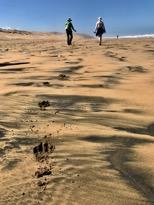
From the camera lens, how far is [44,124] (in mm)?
4027

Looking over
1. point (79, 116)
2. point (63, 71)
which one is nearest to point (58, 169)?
point (79, 116)

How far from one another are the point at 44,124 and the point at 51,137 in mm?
414

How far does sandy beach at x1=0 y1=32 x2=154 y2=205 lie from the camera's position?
2.68 meters

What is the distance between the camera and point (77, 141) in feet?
11.7

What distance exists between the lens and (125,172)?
297 cm

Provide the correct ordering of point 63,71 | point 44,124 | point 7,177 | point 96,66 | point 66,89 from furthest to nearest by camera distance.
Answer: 1. point 96,66
2. point 63,71
3. point 66,89
4. point 44,124
5. point 7,177

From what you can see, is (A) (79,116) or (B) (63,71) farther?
(B) (63,71)

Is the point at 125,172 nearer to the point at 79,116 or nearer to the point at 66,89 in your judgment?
the point at 79,116

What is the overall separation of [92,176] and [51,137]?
0.81 metres

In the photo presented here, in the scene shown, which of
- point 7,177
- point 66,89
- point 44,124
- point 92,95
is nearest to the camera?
point 7,177

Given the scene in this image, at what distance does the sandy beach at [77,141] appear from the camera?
8.79 ft

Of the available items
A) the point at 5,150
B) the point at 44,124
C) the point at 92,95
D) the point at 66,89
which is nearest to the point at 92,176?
the point at 5,150

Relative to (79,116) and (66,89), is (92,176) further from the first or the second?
(66,89)

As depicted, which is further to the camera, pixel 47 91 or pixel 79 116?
pixel 47 91
